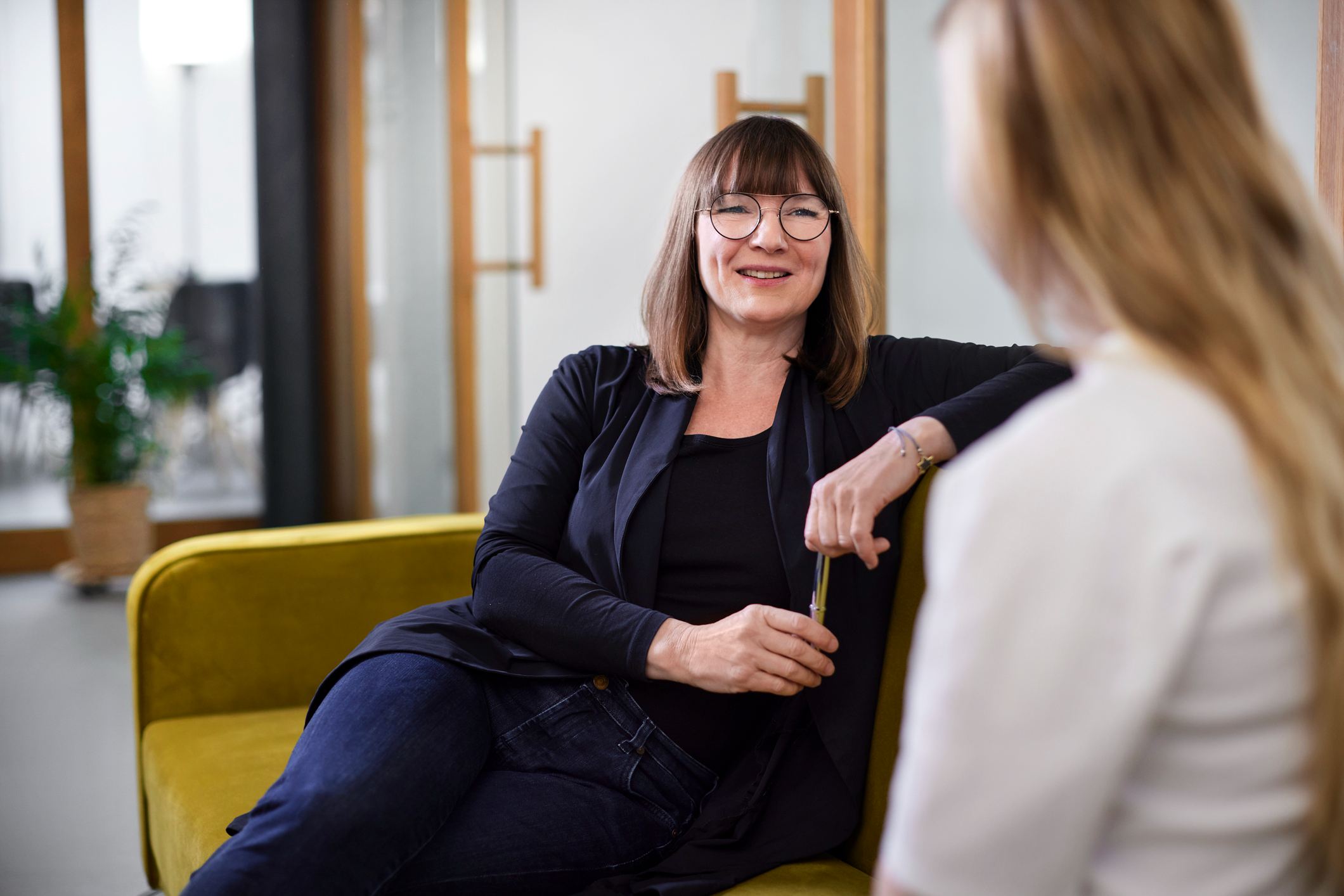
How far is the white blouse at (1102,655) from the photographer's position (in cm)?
54

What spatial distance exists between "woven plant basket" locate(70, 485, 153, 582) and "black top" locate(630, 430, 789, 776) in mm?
3683

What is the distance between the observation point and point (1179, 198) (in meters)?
0.61

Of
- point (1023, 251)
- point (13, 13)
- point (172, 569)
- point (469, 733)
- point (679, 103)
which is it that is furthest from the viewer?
point (13, 13)

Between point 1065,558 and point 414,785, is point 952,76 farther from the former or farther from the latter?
point 414,785

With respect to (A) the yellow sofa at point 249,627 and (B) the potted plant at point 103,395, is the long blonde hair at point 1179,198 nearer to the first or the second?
(A) the yellow sofa at point 249,627

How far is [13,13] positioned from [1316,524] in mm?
5603

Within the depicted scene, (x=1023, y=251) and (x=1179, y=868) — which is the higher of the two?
(x=1023, y=251)

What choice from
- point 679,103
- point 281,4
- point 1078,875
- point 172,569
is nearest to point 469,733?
point 172,569

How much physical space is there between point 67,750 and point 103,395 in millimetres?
2007

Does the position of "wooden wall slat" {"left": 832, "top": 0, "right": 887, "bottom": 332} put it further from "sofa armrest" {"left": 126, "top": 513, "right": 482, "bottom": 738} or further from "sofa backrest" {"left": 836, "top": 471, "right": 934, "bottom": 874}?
"sofa armrest" {"left": 126, "top": 513, "right": 482, "bottom": 738}

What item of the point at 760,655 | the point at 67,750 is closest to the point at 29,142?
the point at 67,750

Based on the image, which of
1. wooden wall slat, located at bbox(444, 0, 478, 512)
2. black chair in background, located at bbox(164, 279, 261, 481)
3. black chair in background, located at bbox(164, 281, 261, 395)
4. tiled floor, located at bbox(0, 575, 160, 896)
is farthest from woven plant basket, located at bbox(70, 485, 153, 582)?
wooden wall slat, located at bbox(444, 0, 478, 512)

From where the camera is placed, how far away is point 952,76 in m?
0.66

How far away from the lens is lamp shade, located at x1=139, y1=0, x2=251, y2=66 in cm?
507
